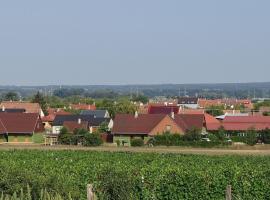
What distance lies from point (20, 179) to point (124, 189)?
111 inches

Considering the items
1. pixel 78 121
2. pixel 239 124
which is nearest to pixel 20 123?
pixel 78 121

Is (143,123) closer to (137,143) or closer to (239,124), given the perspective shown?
(137,143)

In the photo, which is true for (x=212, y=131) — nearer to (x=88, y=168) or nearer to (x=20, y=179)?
(x=88, y=168)

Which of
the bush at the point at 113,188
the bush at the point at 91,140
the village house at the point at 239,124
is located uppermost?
the bush at the point at 113,188

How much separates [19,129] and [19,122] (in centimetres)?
128

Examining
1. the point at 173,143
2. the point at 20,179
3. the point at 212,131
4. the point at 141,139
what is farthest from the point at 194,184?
the point at 212,131

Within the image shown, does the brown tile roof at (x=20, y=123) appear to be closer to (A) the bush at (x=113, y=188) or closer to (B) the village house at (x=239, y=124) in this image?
(B) the village house at (x=239, y=124)

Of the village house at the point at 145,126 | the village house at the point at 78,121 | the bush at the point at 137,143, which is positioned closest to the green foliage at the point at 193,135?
the village house at the point at 145,126

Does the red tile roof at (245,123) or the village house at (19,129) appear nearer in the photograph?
the village house at (19,129)

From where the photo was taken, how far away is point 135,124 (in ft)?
232

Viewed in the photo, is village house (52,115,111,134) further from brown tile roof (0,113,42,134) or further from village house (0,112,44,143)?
village house (0,112,44,143)

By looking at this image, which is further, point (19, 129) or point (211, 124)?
point (211, 124)

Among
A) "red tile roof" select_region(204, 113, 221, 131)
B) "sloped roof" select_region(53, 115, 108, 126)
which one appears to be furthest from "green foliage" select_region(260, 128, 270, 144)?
"sloped roof" select_region(53, 115, 108, 126)

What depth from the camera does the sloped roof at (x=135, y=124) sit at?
69.8 m
